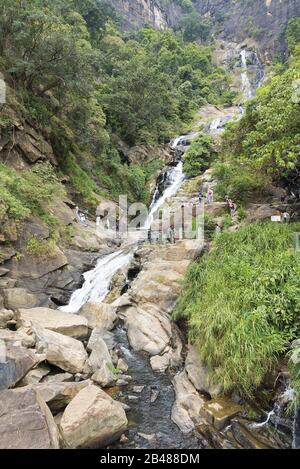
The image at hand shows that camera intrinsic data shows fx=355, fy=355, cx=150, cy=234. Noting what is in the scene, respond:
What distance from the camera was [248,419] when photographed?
6.71m

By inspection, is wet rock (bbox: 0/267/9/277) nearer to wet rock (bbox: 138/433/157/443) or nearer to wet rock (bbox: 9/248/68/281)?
wet rock (bbox: 9/248/68/281)

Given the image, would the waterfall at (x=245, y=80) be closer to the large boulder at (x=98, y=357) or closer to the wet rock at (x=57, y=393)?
the large boulder at (x=98, y=357)

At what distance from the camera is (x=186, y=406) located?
762cm

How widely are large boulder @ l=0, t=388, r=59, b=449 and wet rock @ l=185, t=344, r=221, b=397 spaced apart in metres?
3.27

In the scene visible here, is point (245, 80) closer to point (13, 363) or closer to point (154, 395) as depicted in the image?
point (154, 395)

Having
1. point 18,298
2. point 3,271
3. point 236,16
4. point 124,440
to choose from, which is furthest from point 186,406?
point 236,16

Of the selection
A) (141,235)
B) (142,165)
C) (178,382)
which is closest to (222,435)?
(178,382)

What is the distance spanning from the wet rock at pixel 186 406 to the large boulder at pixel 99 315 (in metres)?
3.94

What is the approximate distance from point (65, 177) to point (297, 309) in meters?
16.3

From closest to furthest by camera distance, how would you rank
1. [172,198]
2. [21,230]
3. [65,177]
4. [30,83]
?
[21,230], [30,83], [65,177], [172,198]

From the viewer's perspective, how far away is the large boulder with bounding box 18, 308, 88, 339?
1056 centimetres

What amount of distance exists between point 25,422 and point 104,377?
103 inches

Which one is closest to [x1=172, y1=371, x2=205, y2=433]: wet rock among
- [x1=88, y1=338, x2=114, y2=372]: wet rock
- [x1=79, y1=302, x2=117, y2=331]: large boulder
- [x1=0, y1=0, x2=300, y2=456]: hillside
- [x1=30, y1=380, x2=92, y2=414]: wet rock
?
[x1=0, y1=0, x2=300, y2=456]: hillside
